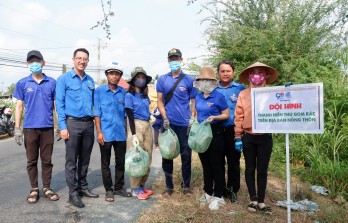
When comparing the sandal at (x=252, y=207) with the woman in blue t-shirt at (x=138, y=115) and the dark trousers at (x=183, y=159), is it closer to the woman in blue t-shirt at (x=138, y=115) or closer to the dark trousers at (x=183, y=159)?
the dark trousers at (x=183, y=159)

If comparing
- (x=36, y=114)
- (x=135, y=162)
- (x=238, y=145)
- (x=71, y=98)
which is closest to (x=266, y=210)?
(x=238, y=145)

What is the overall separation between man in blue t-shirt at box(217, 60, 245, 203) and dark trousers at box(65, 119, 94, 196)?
6.01 feet

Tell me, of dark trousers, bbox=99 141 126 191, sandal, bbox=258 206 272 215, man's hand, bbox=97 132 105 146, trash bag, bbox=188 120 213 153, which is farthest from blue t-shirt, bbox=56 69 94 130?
sandal, bbox=258 206 272 215

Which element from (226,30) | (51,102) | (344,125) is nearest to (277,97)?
(51,102)

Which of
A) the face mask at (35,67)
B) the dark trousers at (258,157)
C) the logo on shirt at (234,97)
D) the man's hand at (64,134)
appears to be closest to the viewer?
the dark trousers at (258,157)

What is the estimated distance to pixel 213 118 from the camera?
13.4ft

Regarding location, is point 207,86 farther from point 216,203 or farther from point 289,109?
point 216,203

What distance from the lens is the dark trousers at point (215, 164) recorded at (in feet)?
13.9

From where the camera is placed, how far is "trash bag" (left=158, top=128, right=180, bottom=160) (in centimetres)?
449

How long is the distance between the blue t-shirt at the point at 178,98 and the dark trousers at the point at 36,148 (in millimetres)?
1665

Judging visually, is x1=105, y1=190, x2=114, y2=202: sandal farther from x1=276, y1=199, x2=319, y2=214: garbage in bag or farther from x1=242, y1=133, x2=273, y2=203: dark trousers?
x1=276, y1=199, x2=319, y2=214: garbage in bag

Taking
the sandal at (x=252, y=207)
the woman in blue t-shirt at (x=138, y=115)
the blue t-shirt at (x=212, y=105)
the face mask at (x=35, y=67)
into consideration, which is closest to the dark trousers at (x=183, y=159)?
the woman in blue t-shirt at (x=138, y=115)

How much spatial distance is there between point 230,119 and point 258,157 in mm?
623

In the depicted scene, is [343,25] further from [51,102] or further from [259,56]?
[51,102]
